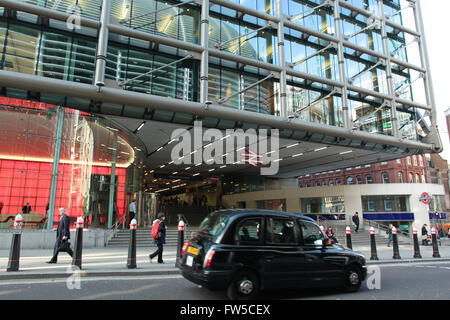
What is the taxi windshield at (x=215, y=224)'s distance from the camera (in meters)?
5.64

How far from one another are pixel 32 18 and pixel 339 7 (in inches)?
908

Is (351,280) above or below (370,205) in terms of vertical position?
below

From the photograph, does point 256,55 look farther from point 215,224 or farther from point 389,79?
point 215,224

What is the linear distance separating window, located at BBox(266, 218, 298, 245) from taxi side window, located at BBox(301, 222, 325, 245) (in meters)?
0.23

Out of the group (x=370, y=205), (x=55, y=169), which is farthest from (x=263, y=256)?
(x=370, y=205)

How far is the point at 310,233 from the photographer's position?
629 cm

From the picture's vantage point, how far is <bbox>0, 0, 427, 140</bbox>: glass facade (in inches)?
621

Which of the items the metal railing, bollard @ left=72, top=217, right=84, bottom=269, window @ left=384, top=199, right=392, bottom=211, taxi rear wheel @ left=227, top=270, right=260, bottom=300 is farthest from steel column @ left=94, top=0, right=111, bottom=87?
window @ left=384, top=199, right=392, bottom=211

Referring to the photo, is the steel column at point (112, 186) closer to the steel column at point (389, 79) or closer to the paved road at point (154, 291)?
the paved road at point (154, 291)

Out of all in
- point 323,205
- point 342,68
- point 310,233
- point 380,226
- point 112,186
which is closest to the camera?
point 310,233

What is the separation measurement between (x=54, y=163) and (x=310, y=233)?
13.4m

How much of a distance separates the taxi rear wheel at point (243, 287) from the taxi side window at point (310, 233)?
144 cm

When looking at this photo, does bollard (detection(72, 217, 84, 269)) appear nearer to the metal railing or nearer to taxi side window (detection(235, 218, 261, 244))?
taxi side window (detection(235, 218, 261, 244))

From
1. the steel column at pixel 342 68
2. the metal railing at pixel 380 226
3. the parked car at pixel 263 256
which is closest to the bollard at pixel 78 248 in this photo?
the parked car at pixel 263 256
